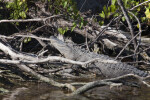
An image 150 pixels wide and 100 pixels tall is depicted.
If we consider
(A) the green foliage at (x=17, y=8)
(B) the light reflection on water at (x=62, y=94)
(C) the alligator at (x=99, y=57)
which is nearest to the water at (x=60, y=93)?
(B) the light reflection on water at (x=62, y=94)

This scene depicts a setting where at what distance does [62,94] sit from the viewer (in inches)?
143

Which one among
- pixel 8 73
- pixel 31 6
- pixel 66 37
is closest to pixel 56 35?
pixel 66 37

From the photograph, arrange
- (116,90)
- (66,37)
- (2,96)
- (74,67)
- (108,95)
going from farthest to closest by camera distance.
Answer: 1. (66,37)
2. (74,67)
3. (116,90)
4. (108,95)
5. (2,96)

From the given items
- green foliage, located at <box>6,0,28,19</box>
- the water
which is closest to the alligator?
green foliage, located at <box>6,0,28,19</box>

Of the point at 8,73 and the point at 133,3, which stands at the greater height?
the point at 133,3

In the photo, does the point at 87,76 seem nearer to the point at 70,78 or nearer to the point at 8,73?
the point at 70,78

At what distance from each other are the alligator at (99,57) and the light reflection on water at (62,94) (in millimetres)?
1061

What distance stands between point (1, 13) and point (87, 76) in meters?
2.79

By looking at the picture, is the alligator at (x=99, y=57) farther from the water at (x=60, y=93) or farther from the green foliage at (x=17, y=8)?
the water at (x=60, y=93)

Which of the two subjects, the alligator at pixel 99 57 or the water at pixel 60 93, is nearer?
the water at pixel 60 93

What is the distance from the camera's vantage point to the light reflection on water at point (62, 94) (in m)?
3.50

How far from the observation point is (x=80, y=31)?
21.2ft

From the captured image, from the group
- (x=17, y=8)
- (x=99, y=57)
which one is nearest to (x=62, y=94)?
(x=99, y=57)

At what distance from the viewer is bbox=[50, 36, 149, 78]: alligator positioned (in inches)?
208
